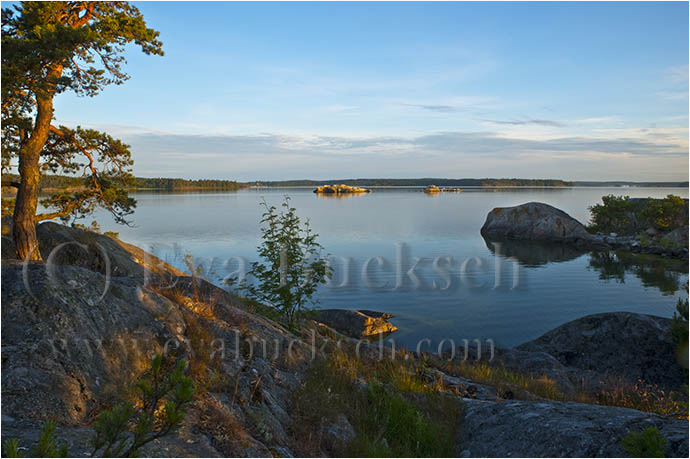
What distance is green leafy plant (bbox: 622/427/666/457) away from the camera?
14.7 feet

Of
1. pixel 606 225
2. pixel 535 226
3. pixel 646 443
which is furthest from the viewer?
pixel 606 225

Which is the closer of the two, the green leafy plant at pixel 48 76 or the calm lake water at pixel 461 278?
the green leafy plant at pixel 48 76

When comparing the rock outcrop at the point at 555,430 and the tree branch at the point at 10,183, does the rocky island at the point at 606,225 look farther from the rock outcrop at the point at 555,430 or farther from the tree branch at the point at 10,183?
the tree branch at the point at 10,183

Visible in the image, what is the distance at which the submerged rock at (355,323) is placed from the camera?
17.9 m

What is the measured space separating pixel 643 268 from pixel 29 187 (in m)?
40.2

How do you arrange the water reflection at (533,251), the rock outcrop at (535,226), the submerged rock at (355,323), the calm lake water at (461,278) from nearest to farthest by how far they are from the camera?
the submerged rock at (355,323) < the calm lake water at (461,278) < the water reflection at (533,251) < the rock outcrop at (535,226)

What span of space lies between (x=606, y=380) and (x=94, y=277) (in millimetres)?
12438

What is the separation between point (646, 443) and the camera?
4512 mm

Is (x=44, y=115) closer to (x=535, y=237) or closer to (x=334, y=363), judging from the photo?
(x=334, y=363)

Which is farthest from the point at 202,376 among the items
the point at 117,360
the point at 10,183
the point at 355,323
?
the point at 355,323

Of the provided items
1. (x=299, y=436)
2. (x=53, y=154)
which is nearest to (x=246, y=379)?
(x=299, y=436)

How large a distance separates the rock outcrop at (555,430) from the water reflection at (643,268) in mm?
26752

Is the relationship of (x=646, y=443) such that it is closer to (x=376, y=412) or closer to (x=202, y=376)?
(x=376, y=412)

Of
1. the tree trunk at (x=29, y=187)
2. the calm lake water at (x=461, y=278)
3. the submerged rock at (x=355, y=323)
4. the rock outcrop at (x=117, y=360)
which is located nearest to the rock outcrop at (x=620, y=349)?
the calm lake water at (x=461, y=278)
